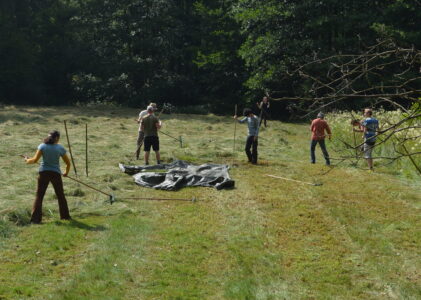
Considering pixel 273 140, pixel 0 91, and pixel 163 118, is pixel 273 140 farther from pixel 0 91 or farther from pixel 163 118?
pixel 0 91

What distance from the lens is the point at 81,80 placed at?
1897 inches

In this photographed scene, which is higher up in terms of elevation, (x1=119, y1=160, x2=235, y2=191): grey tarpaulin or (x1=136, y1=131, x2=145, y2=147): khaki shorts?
(x1=136, y1=131, x2=145, y2=147): khaki shorts

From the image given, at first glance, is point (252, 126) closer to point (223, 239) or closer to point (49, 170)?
point (223, 239)

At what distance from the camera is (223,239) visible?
11.0 metres

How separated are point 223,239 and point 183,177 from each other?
5365 millimetres

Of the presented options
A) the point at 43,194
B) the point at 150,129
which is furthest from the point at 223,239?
the point at 150,129

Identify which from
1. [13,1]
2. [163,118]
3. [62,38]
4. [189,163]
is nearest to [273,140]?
[189,163]

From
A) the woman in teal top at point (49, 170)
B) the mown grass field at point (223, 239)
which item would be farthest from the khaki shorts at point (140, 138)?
the woman in teal top at point (49, 170)

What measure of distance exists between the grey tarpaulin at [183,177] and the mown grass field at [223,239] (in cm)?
43

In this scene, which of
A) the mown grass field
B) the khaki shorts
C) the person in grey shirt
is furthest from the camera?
the khaki shorts

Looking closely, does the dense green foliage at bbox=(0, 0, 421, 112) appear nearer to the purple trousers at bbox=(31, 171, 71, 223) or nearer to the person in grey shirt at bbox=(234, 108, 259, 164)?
the person in grey shirt at bbox=(234, 108, 259, 164)

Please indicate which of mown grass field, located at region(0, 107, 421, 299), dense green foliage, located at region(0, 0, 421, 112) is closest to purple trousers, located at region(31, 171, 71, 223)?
mown grass field, located at region(0, 107, 421, 299)

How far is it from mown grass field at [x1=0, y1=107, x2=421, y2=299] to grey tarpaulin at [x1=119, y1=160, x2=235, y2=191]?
0.43 m

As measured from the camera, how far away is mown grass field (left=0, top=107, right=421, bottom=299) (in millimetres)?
8492
